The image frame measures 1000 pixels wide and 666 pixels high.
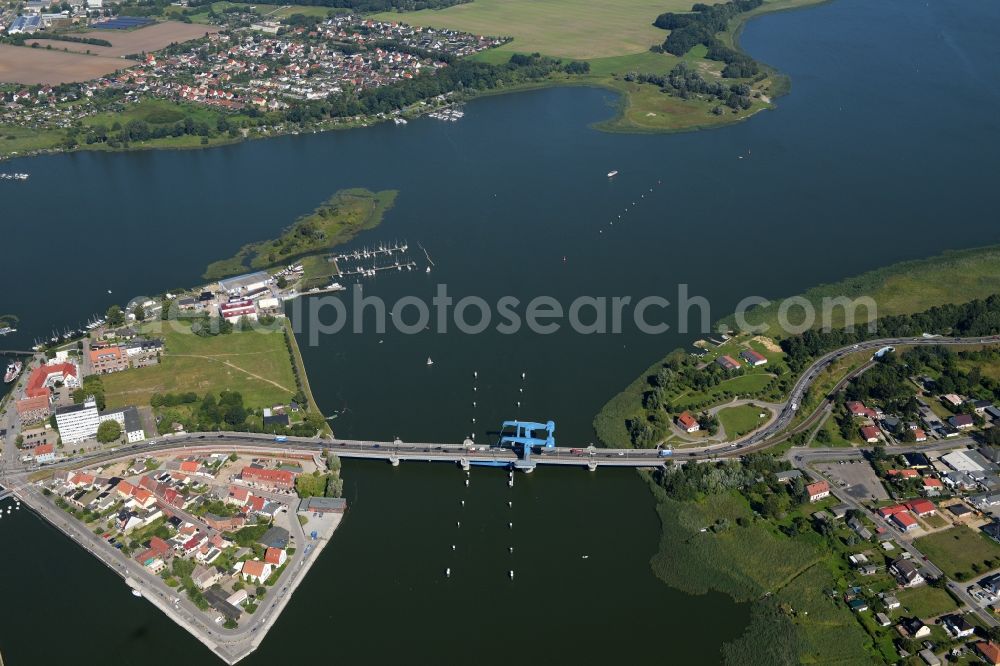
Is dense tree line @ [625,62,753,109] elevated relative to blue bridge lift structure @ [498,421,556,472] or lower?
elevated

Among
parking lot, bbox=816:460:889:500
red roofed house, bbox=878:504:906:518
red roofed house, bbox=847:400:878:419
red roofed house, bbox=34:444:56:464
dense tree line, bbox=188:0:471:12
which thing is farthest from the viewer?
dense tree line, bbox=188:0:471:12

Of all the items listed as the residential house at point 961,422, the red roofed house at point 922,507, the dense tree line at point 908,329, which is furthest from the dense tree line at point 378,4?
the red roofed house at point 922,507

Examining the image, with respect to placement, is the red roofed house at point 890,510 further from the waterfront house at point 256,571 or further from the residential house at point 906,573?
the waterfront house at point 256,571

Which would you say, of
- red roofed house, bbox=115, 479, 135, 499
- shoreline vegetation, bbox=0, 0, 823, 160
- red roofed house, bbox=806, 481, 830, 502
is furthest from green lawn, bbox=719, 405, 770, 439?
shoreline vegetation, bbox=0, 0, 823, 160

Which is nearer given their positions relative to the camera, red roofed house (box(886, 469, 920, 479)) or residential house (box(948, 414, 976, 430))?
red roofed house (box(886, 469, 920, 479))

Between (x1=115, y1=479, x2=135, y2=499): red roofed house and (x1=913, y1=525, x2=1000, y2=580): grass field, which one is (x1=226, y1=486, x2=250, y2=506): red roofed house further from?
(x1=913, y1=525, x2=1000, y2=580): grass field

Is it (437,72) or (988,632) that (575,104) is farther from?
(988,632)
